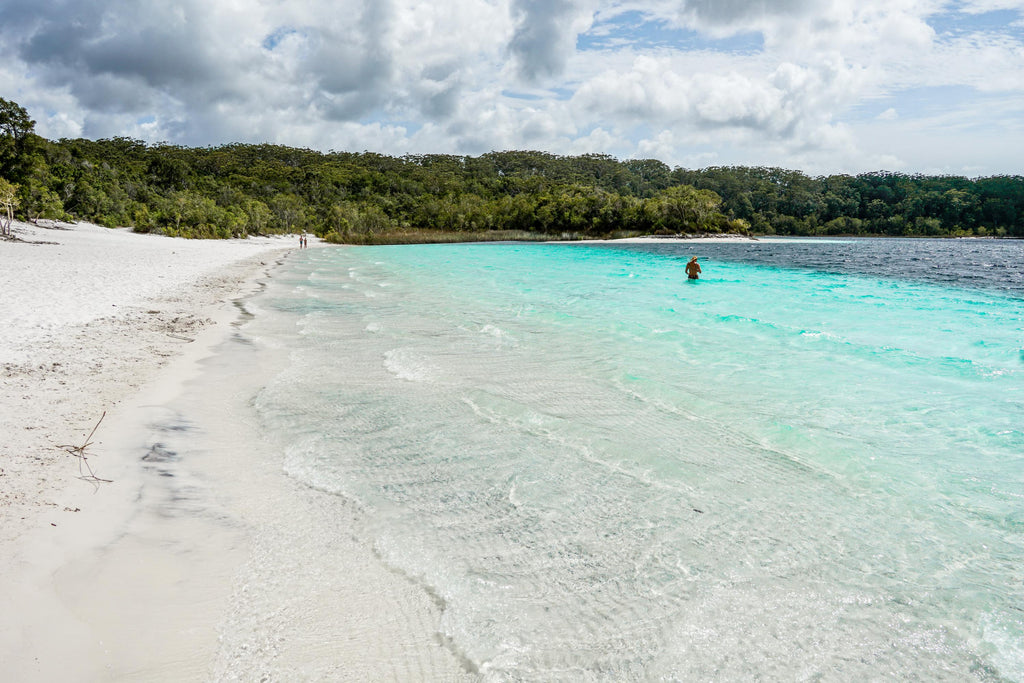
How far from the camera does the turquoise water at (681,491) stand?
385 centimetres

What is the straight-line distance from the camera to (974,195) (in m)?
Result: 149

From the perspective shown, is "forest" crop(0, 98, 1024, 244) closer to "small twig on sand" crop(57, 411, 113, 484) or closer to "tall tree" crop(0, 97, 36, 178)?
"tall tree" crop(0, 97, 36, 178)

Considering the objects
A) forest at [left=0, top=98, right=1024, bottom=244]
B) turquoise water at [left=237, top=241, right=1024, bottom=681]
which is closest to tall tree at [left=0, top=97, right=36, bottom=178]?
forest at [left=0, top=98, right=1024, bottom=244]

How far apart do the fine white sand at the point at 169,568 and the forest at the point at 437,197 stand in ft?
210

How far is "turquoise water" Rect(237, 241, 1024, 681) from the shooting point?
3.85 m

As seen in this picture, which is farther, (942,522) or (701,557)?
(942,522)

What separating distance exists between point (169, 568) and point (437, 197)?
155205 mm

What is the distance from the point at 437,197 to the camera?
152 metres

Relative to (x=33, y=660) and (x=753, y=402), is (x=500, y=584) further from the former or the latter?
(x=753, y=402)

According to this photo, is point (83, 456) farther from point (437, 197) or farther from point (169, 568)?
point (437, 197)

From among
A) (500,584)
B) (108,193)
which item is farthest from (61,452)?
(108,193)

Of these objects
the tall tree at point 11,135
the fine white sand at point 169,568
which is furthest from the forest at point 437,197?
the fine white sand at point 169,568

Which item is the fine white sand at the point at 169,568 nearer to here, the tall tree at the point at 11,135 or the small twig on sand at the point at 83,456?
the small twig on sand at the point at 83,456

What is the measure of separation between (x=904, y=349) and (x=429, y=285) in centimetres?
2083
